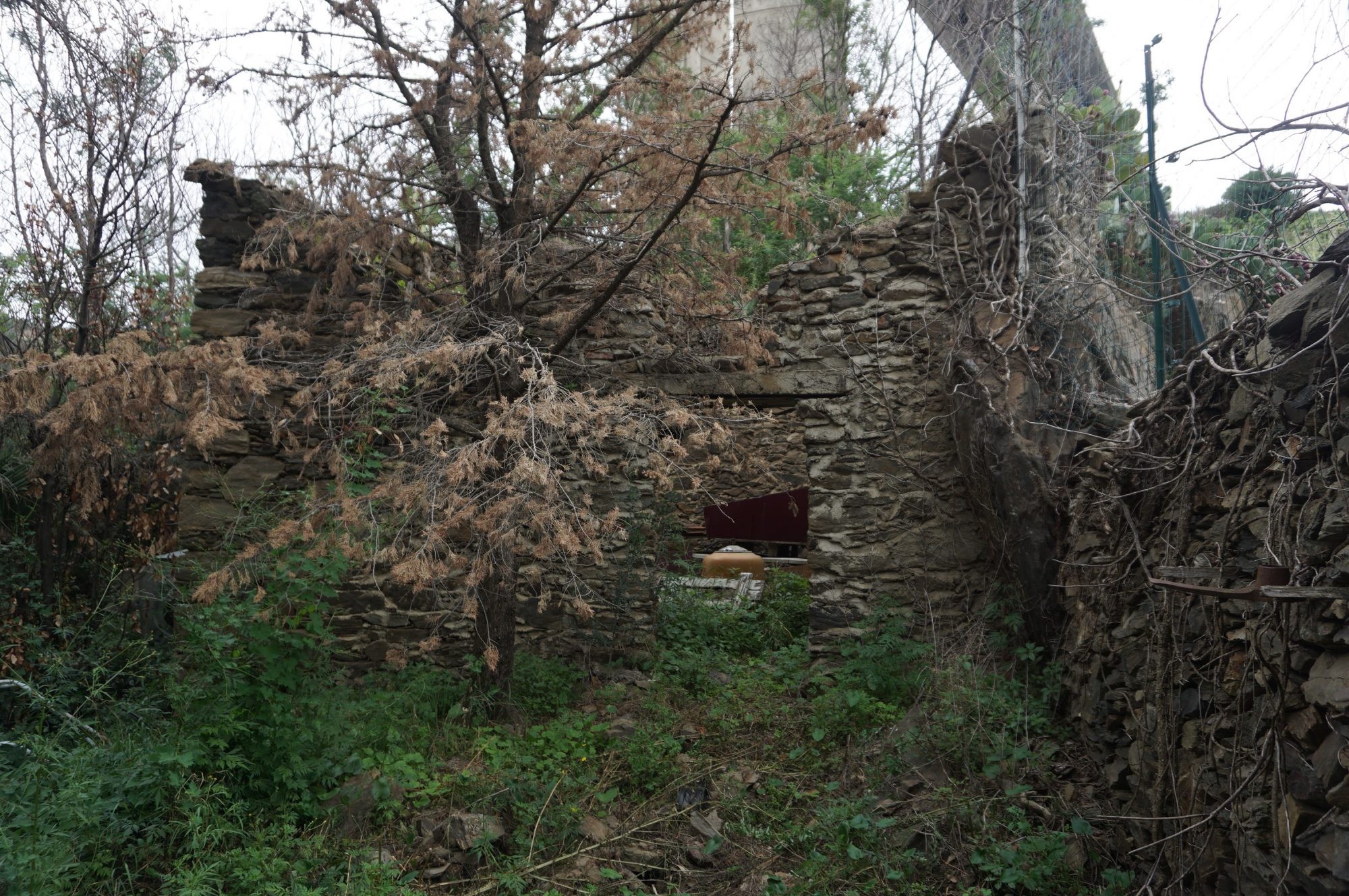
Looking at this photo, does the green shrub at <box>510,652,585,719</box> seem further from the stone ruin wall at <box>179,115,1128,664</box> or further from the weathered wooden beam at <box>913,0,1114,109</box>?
the weathered wooden beam at <box>913,0,1114,109</box>

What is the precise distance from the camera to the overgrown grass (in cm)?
378

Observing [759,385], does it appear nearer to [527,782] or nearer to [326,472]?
[527,782]

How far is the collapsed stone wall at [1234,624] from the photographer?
8.24 feet

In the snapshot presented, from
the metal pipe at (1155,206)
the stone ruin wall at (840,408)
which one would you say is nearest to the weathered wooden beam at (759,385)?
the stone ruin wall at (840,408)

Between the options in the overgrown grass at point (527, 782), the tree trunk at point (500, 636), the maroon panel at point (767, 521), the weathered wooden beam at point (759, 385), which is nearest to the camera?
the overgrown grass at point (527, 782)

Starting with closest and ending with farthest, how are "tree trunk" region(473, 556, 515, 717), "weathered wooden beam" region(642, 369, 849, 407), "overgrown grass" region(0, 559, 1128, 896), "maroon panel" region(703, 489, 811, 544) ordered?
1. "overgrown grass" region(0, 559, 1128, 896)
2. "tree trunk" region(473, 556, 515, 717)
3. "weathered wooden beam" region(642, 369, 849, 407)
4. "maroon panel" region(703, 489, 811, 544)

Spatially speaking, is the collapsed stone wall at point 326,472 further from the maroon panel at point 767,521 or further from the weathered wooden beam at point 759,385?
the maroon panel at point 767,521

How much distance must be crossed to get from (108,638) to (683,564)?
463 cm

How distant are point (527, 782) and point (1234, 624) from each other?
3.31 meters

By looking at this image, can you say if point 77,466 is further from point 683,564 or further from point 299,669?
point 683,564

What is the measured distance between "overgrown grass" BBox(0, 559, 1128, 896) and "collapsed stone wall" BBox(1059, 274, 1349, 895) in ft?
1.41

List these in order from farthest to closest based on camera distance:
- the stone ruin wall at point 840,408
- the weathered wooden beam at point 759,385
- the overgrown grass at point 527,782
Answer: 1. the weathered wooden beam at point 759,385
2. the stone ruin wall at point 840,408
3. the overgrown grass at point 527,782

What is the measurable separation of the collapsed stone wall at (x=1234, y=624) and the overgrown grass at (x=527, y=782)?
1.41ft

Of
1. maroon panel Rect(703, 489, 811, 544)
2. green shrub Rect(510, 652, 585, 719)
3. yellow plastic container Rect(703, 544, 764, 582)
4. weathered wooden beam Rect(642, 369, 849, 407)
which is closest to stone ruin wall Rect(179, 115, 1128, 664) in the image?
weathered wooden beam Rect(642, 369, 849, 407)
